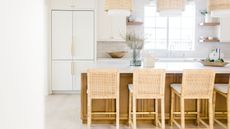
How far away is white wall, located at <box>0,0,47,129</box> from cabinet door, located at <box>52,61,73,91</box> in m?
6.02

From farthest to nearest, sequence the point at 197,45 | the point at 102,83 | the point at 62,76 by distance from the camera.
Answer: the point at 197,45 < the point at 62,76 < the point at 102,83

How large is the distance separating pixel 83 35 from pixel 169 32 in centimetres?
235

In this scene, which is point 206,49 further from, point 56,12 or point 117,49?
point 56,12

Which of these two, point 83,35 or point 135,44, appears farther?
point 83,35

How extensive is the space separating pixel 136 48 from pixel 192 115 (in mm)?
1417

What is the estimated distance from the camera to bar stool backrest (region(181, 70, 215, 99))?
3928mm

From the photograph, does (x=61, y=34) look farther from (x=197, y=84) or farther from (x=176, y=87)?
(x=197, y=84)

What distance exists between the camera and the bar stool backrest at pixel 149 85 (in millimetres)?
3955

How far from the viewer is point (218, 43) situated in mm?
7539

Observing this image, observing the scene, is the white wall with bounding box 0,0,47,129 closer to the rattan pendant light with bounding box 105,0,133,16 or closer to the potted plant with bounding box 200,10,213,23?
the rattan pendant light with bounding box 105,0,133,16

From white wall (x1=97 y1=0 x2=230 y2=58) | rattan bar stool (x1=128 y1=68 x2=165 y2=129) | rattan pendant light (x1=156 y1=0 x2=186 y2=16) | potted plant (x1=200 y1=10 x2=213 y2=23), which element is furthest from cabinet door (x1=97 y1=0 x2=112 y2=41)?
rattan bar stool (x1=128 y1=68 x2=165 y2=129)

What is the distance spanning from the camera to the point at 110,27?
7.11m

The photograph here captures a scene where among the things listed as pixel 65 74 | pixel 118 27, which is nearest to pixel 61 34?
pixel 65 74

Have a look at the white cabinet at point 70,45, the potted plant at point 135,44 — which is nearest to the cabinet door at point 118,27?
the white cabinet at point 70,45
